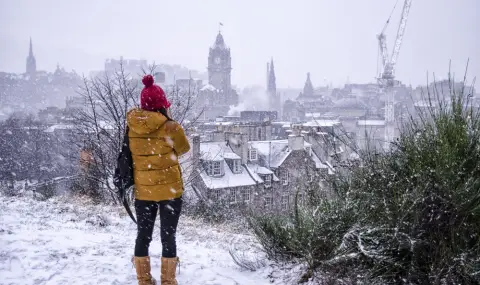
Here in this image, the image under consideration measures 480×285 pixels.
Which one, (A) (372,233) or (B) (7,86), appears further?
(B) (7,86)

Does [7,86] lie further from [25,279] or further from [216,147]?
[25,279]

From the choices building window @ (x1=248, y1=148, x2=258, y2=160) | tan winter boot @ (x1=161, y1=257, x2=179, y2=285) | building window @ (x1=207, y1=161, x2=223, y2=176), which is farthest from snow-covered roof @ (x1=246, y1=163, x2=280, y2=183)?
tan winter boot @ (x1=161, y1=257, x2=179, y2=285)

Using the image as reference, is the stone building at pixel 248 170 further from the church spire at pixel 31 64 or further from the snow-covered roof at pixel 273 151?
the church spire at pixel 31 64

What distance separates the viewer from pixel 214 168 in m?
25.3

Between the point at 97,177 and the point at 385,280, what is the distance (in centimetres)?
1203

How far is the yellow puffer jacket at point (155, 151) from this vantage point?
12.5 ft

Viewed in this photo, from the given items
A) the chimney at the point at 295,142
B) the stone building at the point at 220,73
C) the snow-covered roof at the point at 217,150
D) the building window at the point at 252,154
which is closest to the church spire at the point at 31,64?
the stone building at the point at 220,73

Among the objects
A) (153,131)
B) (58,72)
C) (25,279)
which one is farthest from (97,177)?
(58,72)

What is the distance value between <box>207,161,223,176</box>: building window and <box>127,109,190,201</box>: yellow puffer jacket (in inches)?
836

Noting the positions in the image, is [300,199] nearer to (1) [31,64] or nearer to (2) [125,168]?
(2) [125,168]

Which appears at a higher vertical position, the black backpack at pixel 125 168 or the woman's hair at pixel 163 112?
the woman's hair at pixel 163 112

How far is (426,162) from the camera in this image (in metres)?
4.18

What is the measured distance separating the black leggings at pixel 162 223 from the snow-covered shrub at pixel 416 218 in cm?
132

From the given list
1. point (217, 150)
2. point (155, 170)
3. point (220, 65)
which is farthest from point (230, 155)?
point (220, 65)
